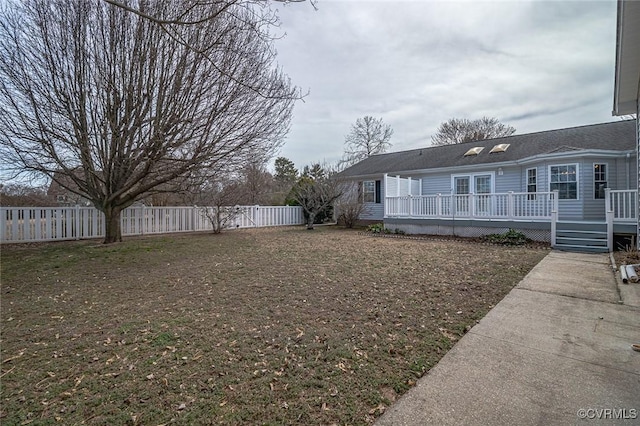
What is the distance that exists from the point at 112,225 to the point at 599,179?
1768cm

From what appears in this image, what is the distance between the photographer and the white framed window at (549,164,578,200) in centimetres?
1127

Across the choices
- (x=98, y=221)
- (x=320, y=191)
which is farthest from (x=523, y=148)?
(x=98, y=221)

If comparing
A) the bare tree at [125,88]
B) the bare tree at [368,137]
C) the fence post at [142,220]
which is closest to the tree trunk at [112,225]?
the bare tree at [125,88]

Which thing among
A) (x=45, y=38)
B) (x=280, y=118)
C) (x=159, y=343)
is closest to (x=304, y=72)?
(x=280, y=118)

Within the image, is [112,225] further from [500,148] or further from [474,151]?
[500,148]

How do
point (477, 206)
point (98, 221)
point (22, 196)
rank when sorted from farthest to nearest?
1. point (22, 196)
2. point (98, 221)
3. point (477, 206)

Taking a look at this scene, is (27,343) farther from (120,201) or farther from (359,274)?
(120,201)

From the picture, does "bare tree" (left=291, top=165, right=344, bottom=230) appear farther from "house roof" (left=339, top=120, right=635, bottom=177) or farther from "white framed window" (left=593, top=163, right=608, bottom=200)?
"white framed window" (left=593, top=163, right=608, bottom=200)

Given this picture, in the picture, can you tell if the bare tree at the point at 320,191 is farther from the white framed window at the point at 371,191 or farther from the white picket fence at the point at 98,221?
the white picket fence at the point at 98,221

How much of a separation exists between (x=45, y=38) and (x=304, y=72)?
682 cm

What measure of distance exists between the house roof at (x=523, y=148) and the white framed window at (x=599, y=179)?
0.70 metres

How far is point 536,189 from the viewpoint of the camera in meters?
12.1

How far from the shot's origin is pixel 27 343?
3104 mm

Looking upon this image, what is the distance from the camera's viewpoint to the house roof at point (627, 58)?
5066 millimetres
